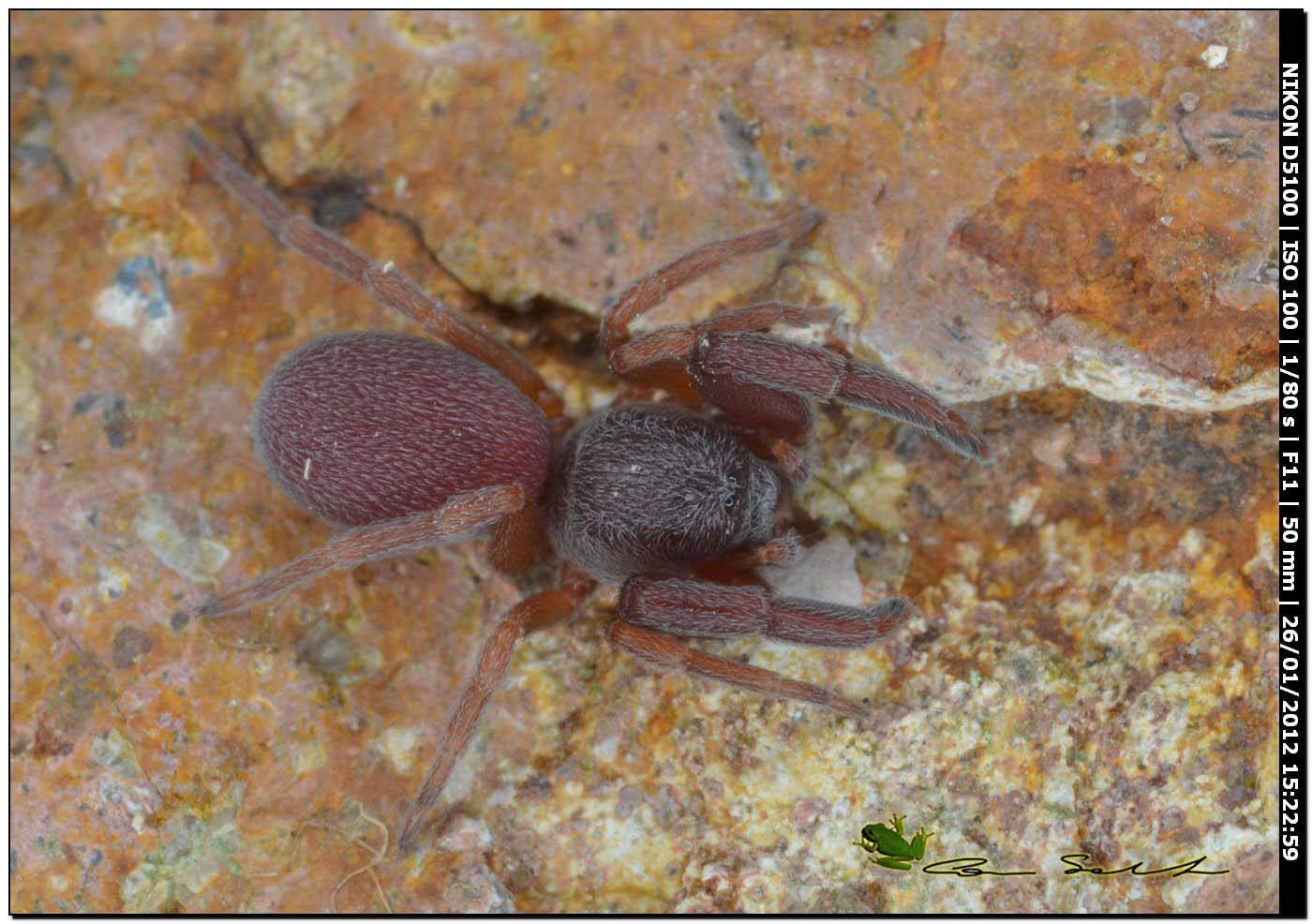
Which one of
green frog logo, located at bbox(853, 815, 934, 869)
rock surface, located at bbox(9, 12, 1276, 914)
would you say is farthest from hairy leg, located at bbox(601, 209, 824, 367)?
green frog logo, located at bbox(853, 815, 934, 869)

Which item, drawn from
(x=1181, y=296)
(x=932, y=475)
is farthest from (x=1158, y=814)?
(x=1181, y=296)

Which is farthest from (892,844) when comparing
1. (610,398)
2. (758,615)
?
(610,398)

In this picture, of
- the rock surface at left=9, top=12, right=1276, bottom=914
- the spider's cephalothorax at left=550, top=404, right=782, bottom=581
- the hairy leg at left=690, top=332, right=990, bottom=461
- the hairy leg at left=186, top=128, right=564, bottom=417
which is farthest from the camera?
the hairy leg at left=186, top=128, right=564, bottom=417

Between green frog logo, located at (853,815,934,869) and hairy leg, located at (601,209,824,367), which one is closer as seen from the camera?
green frog logo, located at (853,815,934,869)

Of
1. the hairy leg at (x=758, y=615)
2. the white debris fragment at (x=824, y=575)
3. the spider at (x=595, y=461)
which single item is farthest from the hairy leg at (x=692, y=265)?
the white debris fragment at (x=824, y=575)

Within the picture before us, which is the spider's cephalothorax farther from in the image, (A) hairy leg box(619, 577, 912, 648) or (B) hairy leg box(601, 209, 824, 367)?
(B) hairy leg box(601, 209, 824, 367)

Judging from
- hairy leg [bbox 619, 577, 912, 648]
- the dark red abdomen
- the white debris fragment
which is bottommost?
the white debris fragment

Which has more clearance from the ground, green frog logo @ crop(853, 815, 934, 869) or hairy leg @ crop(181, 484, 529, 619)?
hairy leg @ crop(181, 484, 529, 619)

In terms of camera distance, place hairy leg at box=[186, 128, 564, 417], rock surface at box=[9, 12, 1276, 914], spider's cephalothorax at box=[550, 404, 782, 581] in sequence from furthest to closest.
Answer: hairy leg at box=[186, 128, 564, 417], spider's cephalothorax at box=[550, 404, 782, 581], rock surface at box=[9, 12, 1276, 914]
